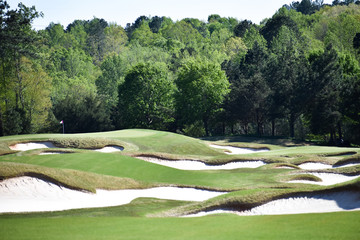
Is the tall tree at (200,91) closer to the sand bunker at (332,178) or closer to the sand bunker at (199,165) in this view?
the sand bunker at (199,165)

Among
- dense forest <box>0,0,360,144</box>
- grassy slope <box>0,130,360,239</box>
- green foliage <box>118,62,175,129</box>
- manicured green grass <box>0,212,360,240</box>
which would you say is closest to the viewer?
manicured green grass <box>0,212,360,240</box>

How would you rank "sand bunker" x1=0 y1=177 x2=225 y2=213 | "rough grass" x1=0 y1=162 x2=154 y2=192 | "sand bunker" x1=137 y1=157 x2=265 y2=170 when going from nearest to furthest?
"sand bunker" x1=0 y1=177 x2=225 y2=213 < "rough grass" x1=0 y1=162 x2=154 y2=192 < "sand bunker" x1=137 y1=157 x2=265 y2=170

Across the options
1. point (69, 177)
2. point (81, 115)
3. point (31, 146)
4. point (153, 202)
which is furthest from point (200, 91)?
point (153, 202)

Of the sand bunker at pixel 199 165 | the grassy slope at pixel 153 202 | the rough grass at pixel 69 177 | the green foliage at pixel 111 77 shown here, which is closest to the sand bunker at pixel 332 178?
the grassy slope at pixel 153 202

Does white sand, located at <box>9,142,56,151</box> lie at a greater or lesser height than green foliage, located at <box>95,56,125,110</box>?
lesser

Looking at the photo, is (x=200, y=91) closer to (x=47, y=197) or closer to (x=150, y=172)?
(x=150, y=172)

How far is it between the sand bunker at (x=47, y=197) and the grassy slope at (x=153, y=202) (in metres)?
0.46

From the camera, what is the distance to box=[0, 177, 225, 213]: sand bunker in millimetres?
17931

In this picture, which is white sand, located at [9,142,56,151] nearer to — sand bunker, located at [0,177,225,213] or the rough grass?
the rough grass

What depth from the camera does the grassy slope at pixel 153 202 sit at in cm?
1158

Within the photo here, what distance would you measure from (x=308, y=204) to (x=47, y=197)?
1047 cm

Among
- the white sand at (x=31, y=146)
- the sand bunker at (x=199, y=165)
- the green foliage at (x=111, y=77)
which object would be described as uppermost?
the green foliage at (x=111, y=77)

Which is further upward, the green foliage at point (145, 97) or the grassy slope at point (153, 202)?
the green foliage at point (145, 97)

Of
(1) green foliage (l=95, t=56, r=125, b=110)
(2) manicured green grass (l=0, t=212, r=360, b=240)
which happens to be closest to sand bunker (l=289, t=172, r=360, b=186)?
(2) manicured green grass (l=0, t=212, r=360, b=240)
